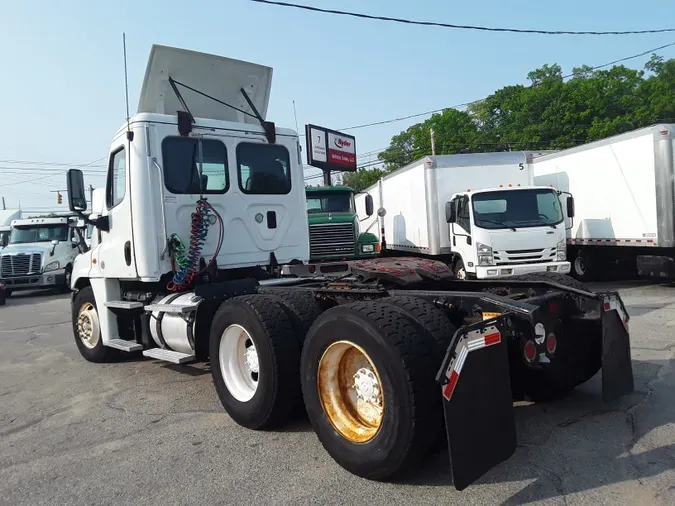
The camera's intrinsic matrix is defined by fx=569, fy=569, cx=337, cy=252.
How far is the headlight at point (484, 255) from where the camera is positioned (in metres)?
11.6

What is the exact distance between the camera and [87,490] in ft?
12.3

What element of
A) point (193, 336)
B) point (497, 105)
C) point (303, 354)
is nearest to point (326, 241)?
point (193, 336)

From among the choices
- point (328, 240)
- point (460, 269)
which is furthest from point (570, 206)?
point (328, 240)

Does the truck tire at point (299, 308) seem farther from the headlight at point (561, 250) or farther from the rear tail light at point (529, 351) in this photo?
the headlight at point (561, 250)

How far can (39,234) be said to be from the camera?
20.7 m

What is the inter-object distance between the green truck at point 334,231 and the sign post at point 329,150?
14.3 meters

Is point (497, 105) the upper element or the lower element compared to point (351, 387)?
upper

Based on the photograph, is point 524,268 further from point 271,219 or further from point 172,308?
point 172,308

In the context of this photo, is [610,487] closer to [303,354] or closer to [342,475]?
[342,475]

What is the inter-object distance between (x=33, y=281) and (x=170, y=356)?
1629 cm

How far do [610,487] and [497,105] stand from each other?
207 feet

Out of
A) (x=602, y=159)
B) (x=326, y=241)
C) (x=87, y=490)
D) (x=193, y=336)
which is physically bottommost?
(x=87, y=490)

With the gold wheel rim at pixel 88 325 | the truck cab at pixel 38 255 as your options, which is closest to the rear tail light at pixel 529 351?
the gold wheel rim at pixel 88 325

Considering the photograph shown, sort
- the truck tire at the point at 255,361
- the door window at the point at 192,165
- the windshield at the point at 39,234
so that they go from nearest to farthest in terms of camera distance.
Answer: the truck tire at the point at 255,361, the door window at the point at 192,165, the windshield at the point at 39,234
